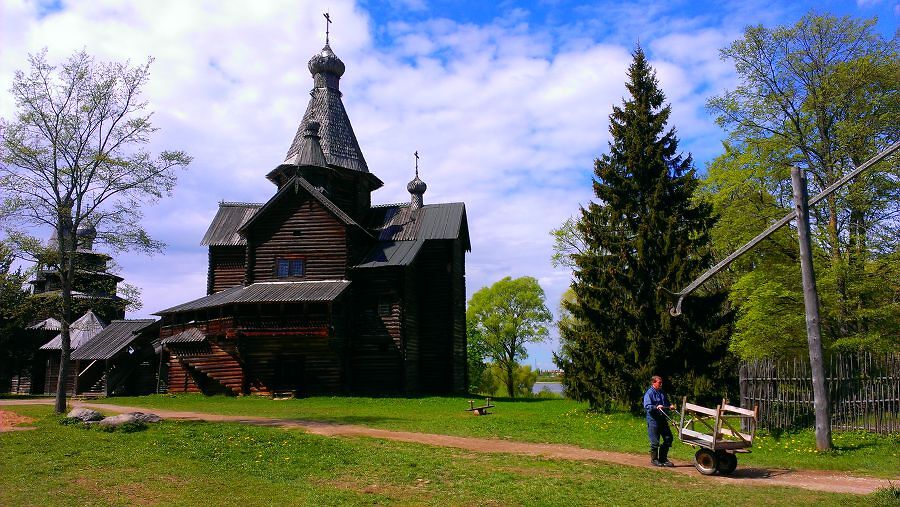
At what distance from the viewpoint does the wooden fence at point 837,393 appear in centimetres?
1572

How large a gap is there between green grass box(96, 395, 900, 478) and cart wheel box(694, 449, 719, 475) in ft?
5.38

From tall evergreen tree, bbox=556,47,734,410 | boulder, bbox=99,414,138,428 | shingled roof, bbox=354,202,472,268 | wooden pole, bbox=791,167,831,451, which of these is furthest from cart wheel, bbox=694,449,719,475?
shingled roof, bbox=354,202,472,268

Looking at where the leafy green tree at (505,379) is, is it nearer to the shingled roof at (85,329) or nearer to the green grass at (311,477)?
the shingled roof at (85,329)

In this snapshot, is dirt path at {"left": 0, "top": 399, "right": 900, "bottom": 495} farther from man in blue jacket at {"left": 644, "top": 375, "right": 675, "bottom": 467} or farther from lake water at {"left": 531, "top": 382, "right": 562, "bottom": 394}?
lake water at {"left": 531, "top": 382, "right": 562, "bottom": 394}

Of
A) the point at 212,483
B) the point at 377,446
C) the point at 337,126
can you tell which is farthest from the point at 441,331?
the point at 212,483

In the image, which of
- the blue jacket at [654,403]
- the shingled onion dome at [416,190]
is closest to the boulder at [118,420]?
the blue jacket at [654,403]

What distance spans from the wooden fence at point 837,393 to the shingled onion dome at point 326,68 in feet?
106

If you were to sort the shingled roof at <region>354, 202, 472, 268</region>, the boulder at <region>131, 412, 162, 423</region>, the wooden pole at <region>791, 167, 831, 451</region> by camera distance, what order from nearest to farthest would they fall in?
1. the wooden pole at <region>791, 167, 831, 451</region>
2. the boulder at <region>131, 412, 162, 423</region>
3. the shingled roof at <region>354, 202, 472, 268</region>

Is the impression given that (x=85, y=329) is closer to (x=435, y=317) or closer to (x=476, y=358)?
(x=435, y=317)

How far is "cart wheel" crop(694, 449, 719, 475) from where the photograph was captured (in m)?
12.0

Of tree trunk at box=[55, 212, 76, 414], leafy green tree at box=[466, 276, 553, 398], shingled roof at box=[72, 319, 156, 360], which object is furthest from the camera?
leafy green tree at box=[466, 276, 553, 398]

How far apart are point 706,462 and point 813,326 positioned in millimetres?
5656

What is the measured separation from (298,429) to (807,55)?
21.9m

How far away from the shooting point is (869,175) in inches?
820
